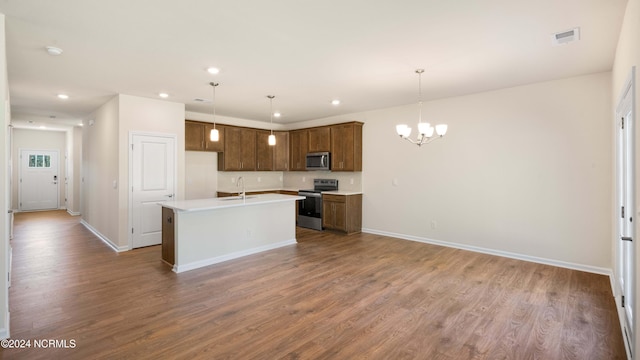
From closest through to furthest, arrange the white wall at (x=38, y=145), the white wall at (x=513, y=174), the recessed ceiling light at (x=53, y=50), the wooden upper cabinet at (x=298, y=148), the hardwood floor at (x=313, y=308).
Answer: the hardwood floor at (x=313, y=308) → the recessed ceiling light at (x=53, y=50) → the white wall at (x=513, y=174) → the wooden upper cabinet at (x=298, y=148) → the white wall at (x=38, y=145)

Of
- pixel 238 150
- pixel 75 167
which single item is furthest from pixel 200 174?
pixel 75 167

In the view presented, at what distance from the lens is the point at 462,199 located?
522 cm

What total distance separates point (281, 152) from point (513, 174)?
5.15 m

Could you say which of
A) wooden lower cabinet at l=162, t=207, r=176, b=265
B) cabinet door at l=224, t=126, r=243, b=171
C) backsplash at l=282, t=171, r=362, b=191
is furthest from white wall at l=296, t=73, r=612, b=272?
wooden lower cabinet at l=162, t=207, r=176, b=265

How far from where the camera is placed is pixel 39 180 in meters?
9.78

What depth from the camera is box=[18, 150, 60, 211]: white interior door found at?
952cm

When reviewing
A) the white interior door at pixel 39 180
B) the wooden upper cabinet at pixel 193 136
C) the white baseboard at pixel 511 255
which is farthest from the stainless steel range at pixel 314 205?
the white interior door at pixel 39 180

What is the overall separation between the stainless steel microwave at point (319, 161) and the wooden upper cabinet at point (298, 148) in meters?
0.22

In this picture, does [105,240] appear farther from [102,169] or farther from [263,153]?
[263,153]

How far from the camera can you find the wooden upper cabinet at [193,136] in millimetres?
6312

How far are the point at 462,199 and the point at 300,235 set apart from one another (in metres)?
3.13

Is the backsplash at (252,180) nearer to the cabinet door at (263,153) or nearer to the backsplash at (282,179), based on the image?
the backsplash at (282,179)

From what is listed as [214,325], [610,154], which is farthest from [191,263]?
[610,154]

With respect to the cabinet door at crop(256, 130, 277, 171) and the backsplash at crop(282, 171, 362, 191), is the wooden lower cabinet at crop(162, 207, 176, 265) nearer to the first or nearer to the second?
the cabinet door at crop(256, 130, 277, 171)
